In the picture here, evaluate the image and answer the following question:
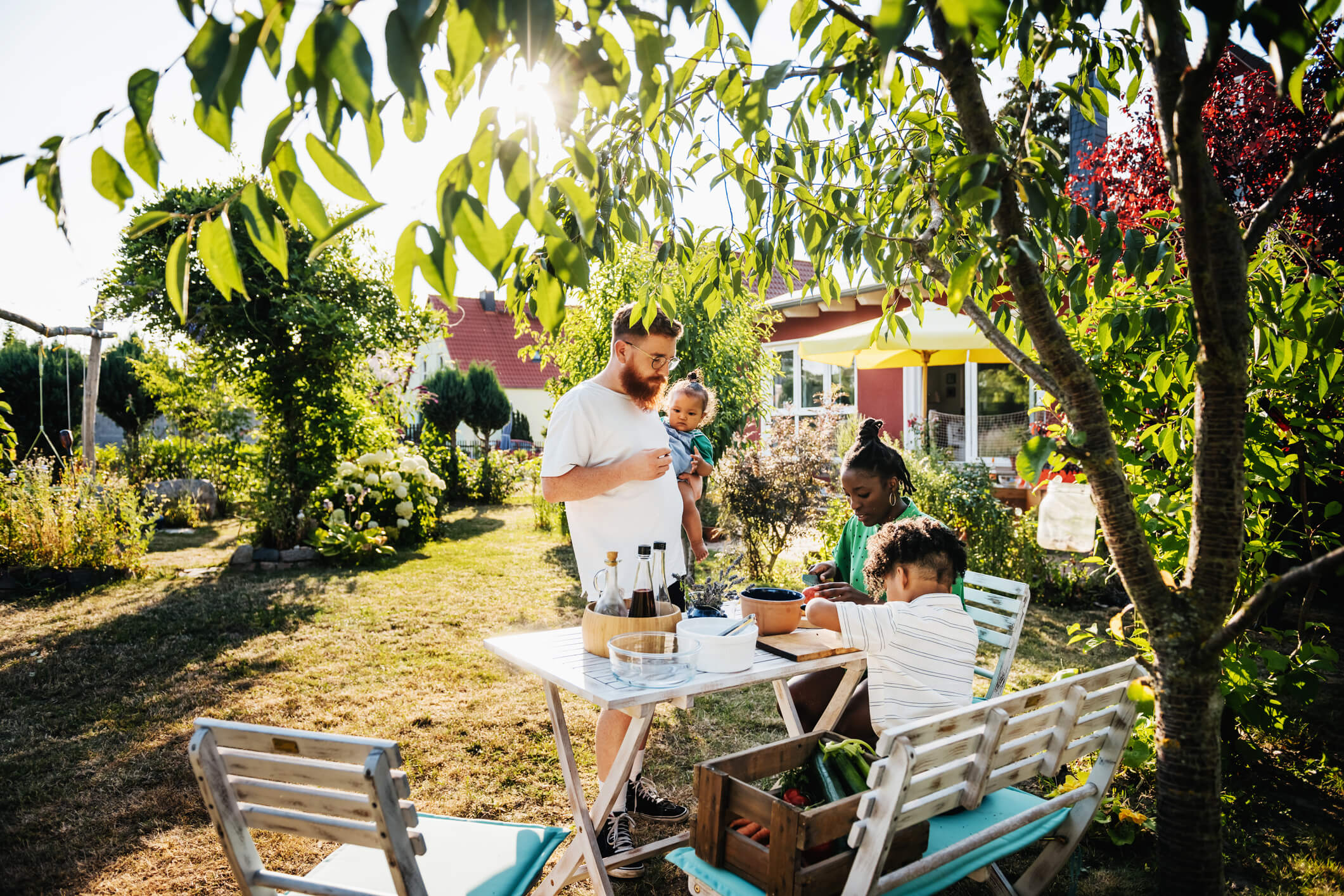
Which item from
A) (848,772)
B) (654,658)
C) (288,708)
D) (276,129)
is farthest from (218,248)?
(288,708)

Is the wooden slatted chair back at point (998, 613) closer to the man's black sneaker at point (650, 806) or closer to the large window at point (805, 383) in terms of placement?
the man's black sneaker at point (650, 806)

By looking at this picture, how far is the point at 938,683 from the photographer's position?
7.58ft

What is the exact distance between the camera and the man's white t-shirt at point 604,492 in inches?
108

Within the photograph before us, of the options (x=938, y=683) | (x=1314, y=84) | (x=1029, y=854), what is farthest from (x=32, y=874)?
(x=1314, y=84)

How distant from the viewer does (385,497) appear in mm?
A: 8633

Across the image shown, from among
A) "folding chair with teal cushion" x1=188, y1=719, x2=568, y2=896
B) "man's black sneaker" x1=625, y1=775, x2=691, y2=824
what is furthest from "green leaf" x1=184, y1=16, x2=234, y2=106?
"man's black sneaker" x1=625, y1=775, x2=691, y2=824

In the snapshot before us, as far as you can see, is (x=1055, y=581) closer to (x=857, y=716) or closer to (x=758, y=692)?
(x=758, y=692)

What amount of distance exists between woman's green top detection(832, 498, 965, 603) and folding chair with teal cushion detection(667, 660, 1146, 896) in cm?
90

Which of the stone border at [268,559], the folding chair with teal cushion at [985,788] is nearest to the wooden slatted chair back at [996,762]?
the folding chair with teal cushion at [985,788]

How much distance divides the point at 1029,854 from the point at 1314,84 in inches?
179

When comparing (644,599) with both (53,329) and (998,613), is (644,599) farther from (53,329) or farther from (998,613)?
(53,329)

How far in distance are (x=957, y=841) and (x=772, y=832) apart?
1.92 ft

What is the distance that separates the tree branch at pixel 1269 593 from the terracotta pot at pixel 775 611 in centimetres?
106

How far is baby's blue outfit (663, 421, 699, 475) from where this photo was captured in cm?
378
